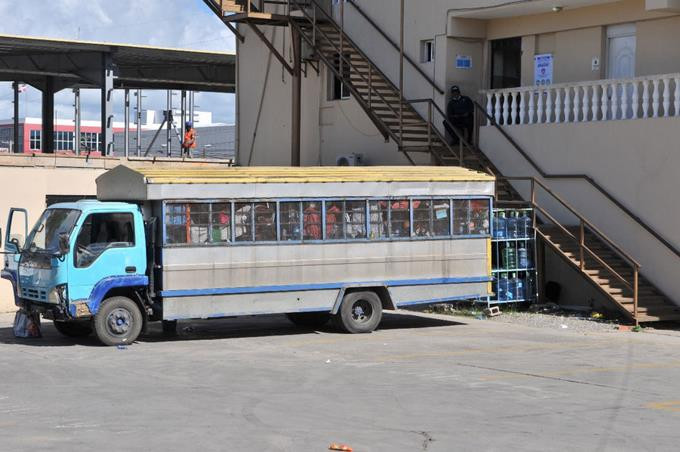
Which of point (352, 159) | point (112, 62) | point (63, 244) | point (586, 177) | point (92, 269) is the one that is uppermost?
point (112, 62)

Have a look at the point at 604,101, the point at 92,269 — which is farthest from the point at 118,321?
the point at 604,101

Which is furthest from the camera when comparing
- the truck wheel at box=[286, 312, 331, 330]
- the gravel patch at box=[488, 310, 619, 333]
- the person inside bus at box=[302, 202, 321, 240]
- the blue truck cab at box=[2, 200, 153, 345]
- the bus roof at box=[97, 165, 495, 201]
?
the gravel patch at box=[488, 310, 619, 333]

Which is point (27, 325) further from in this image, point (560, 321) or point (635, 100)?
point (635, 100)

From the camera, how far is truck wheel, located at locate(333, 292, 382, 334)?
18.9 meters

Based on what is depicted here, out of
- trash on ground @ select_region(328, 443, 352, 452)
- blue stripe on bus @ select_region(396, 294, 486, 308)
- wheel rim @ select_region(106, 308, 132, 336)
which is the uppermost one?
blue stripe on bus @ select_region(396, 294, 486, 308)

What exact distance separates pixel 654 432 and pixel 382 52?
750 inches

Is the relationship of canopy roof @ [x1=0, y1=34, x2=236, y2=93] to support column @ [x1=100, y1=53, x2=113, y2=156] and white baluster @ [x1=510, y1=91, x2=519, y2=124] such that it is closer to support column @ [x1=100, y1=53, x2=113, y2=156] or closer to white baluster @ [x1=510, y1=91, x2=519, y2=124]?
support column @ [x1=100, y1=53, x2=113, y2=156]

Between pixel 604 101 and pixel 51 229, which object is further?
pixel 604 101

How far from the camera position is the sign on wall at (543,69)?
1026 inches

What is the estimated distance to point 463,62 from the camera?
27281 mm

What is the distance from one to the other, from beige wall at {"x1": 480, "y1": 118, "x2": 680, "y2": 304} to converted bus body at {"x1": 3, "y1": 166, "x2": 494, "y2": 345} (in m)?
3.51

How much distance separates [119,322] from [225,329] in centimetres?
304

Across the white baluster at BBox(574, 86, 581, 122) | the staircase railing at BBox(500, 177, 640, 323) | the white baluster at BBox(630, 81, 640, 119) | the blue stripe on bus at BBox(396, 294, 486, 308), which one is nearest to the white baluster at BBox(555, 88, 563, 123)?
the white baluster at BBox(574, 86, 581, 122)

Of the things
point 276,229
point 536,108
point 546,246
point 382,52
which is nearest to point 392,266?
point 276,229
